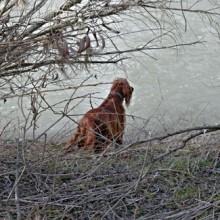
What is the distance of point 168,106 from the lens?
420 inches

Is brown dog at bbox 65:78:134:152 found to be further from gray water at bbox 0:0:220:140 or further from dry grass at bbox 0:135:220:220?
gray water at bbox 0:0:220:140

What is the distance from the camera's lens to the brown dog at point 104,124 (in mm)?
6699

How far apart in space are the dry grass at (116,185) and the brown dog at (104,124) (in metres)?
0.72

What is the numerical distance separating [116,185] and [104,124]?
1.82 meters

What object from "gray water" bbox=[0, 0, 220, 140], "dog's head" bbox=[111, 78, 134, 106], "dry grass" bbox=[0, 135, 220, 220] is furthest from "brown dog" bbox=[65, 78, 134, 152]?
"gray water" bbox=[0, 0, 220, 140]

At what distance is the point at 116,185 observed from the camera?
514 centimetres

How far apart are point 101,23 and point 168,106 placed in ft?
13.2

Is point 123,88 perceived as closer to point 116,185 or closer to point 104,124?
point 104,124

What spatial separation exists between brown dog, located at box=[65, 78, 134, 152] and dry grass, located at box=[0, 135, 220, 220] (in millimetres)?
717

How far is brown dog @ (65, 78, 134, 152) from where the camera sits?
670 cm

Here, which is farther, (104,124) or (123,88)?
(123,88)

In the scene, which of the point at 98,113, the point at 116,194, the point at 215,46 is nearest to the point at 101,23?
the point at 98,113

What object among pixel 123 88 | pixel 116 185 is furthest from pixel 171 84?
pixel 116 185

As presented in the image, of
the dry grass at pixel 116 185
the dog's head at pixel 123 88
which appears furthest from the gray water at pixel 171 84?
the dry grass at pixel 116 185
